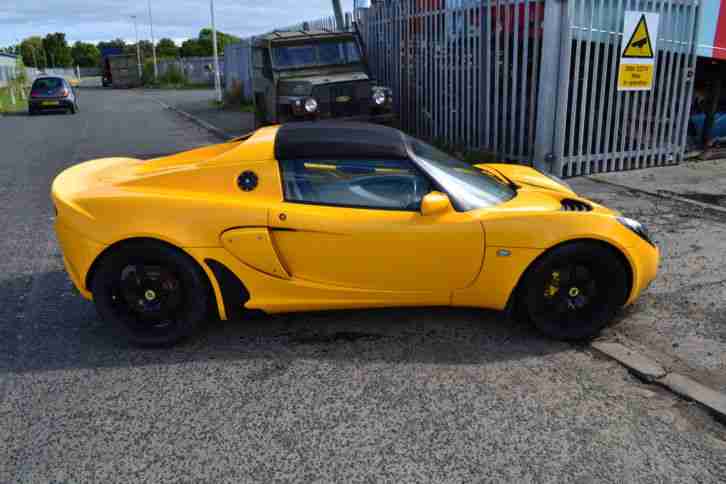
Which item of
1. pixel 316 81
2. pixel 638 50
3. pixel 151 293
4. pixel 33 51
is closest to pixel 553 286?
pixel 151 293

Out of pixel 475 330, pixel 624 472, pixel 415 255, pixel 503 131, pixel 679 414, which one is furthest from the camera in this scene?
pixel 503 131

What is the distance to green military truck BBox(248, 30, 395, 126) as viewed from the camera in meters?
10.7

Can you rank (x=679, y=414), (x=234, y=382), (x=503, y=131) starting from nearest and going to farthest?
(x=679, y=414)
(x=234, y=382)
(x=503, y=131)

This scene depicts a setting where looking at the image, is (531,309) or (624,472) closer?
(624,472)

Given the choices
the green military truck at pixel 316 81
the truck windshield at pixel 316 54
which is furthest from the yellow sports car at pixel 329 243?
the truck windshield at pixel 316 54

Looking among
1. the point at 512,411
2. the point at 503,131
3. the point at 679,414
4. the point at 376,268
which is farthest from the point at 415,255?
the point at 503,131

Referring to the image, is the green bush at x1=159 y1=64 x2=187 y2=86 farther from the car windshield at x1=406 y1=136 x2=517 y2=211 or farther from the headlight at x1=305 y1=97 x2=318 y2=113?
the car windshield at x1=406 y1=136 x2=517 y2=211

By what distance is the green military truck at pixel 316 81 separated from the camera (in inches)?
420

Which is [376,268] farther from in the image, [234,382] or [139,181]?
[139,181]

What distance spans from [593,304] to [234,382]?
2.24 m

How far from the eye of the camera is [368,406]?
3.33 metres

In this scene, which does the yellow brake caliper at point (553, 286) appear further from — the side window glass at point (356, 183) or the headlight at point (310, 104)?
the headlight at point (310, 104)

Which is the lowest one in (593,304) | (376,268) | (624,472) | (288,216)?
(624,472)

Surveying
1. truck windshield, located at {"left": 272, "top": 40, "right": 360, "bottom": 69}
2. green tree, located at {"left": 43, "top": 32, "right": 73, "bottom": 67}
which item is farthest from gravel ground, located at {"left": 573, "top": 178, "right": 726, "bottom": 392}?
green tree, located at {"left": 43, "top": 32, "right": 73, "bottom": 67}
